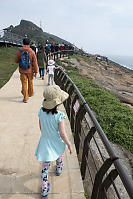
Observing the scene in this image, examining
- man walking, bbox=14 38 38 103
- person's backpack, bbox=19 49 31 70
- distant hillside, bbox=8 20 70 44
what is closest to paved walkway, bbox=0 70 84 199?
man walking, bbox=14 38 38 103

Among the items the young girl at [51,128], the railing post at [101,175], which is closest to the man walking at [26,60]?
the young girl at [51,128]

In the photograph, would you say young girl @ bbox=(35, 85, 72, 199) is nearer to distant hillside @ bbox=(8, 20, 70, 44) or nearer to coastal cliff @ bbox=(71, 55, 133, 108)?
coastal cliff @ bbox=(71, 55, 133, 108)

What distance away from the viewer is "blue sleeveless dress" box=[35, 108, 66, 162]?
2395 mm

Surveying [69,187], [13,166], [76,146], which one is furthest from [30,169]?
[76,146]

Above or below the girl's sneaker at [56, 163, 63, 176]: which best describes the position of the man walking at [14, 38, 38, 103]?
above

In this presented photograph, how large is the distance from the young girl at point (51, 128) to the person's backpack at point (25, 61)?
3600 mm

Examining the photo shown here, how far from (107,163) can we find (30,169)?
175cm

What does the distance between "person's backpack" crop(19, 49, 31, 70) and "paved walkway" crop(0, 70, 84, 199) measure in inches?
57.5

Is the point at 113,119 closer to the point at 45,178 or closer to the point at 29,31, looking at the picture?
the point at 45,178

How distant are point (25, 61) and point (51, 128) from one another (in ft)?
12.5

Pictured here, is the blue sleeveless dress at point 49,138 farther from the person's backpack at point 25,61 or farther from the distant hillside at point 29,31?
the distant hillside at point 29,31

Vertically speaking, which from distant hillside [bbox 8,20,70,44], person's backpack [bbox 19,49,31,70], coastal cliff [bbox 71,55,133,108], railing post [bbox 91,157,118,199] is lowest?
coastal cliff [bbox 71,55,133,108]

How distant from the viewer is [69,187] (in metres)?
2.87

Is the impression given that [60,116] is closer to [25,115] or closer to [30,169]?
[30,169]
